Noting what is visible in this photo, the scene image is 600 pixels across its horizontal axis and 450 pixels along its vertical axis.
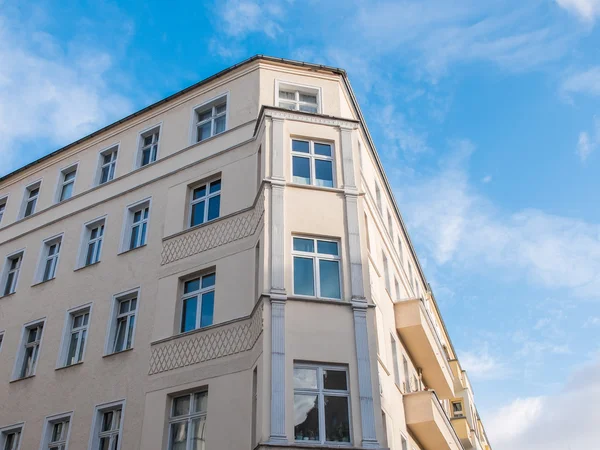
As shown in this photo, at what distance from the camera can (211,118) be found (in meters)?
22.5

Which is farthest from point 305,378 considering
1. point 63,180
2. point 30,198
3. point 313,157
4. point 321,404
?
point 30,198

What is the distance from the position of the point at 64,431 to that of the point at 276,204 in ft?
29.3

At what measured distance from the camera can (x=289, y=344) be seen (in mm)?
15305

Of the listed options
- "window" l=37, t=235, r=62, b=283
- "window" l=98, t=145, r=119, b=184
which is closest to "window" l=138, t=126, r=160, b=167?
"window" l=98, t=145, r=119, b=184

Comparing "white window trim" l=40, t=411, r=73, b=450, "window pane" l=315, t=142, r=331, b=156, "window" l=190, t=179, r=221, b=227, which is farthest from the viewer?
"window" l=190, t=179, r=221, b=227

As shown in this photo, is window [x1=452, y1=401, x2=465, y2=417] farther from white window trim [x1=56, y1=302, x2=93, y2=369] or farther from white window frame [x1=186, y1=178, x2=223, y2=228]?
white window trim [x1=56, y1=302, x2=93, y2=369]

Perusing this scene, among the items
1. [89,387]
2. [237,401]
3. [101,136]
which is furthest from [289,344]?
[101,136]

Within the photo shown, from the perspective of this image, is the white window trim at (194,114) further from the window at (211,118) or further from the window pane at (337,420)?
the window pane at (337,420)

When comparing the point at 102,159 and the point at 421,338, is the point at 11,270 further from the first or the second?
the point at 421,338

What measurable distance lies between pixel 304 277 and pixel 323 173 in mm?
3600

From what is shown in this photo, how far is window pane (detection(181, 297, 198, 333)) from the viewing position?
1827cm

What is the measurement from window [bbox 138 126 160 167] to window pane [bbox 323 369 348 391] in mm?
10996

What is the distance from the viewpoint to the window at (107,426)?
17703mm

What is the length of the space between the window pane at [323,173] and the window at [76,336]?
8.37m
